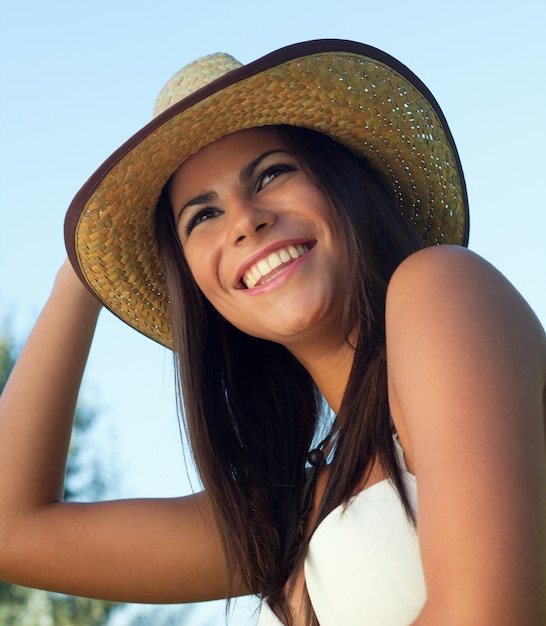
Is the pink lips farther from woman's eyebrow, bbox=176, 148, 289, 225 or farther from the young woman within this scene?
woman's eyebrow, bbox=176, 148, 289, 225

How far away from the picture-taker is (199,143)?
2742mm

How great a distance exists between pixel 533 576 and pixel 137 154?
5.61 ft

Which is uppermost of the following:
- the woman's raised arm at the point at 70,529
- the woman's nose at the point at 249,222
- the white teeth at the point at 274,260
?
the woman's nose at the point at 249,222

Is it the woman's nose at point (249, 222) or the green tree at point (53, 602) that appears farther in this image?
the green tree at point (53, 602)

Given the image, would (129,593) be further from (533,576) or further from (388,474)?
(533,576)

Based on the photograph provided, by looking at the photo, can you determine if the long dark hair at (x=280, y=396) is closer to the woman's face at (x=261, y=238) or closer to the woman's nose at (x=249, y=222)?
the woman's face at (x=261, y=238)

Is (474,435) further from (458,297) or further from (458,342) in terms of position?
(458,297)

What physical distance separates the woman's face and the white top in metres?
0.54

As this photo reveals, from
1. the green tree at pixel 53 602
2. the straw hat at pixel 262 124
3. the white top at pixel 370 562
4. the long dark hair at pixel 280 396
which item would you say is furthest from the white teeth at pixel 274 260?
the green tree at pixel 53 602

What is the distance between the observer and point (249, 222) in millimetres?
2617

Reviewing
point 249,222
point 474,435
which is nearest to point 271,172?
point 249,222

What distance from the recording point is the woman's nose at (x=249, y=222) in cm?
261

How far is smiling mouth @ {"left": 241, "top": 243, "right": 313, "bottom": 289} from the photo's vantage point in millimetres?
2572

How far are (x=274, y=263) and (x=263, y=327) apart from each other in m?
0.21
